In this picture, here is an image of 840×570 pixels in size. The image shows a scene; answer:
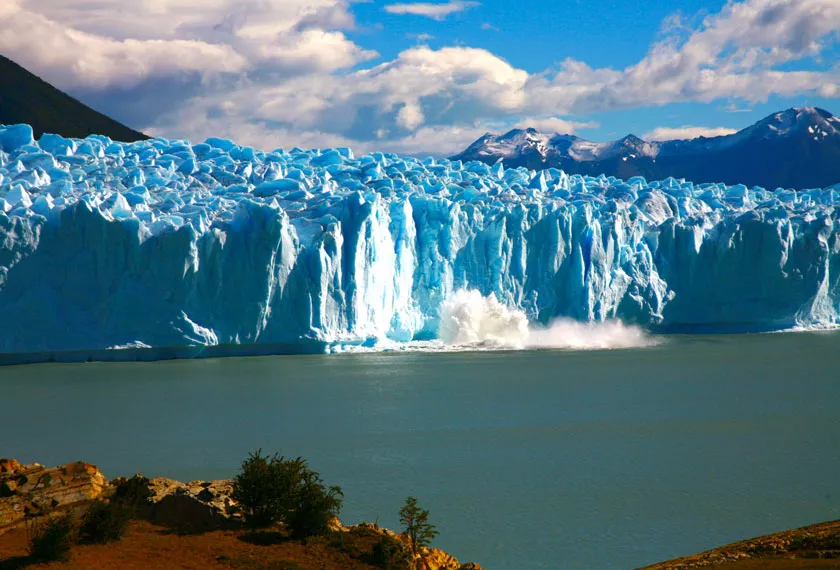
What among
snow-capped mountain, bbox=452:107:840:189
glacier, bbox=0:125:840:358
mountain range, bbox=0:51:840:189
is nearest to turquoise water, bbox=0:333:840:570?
glacier, bbox=0:125:840:358

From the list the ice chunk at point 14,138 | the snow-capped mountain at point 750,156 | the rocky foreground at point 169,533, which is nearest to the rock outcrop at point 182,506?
the rocky foreground at point 169,533

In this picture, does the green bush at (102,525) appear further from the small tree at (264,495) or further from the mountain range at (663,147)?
the mountain range at (663,147)

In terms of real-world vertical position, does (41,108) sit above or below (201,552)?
above

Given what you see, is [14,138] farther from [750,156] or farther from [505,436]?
[750,156]

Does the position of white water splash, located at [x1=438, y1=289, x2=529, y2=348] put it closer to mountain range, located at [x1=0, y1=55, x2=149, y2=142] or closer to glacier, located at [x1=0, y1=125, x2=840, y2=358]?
glacier, located at [x1=0, y1=125, x2=840, y2=358]

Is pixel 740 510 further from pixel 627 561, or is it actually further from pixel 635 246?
pixel 635 246

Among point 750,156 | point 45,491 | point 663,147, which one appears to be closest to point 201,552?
point 45,491
